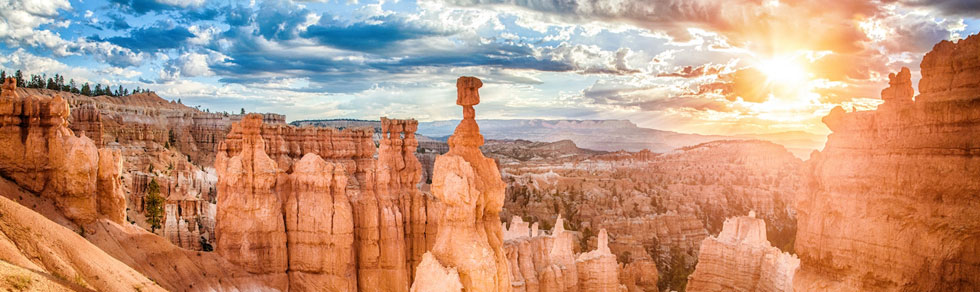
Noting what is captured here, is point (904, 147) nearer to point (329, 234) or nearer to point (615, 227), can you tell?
point (329, 234)

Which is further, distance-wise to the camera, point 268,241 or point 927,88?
point 268,241

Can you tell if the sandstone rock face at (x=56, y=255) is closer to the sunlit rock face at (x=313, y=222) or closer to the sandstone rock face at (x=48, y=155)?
the sandstone rock face at (x=48, y=155)

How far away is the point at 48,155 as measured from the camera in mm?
16375

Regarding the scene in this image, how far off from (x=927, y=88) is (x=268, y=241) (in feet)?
62.2

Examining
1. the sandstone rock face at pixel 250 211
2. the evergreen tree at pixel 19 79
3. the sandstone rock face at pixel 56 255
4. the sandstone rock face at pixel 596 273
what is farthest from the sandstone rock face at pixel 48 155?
the evergreen tree at pixel 19 79

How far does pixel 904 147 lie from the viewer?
465 inches

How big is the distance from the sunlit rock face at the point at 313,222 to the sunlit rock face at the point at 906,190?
46.8 feet

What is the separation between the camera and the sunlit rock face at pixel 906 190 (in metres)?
10.9

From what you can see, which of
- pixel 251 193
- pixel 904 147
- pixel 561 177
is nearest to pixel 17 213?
pixel 251 193

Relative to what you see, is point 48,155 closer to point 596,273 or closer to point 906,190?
point 596,273

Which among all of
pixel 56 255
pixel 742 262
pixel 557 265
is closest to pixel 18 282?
pixel 56 255

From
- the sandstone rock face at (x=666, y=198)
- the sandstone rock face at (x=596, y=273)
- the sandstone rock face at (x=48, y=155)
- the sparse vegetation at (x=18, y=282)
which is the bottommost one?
the sandstone rock face at (x=666, y=198)

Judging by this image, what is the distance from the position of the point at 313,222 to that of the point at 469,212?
10.3 m

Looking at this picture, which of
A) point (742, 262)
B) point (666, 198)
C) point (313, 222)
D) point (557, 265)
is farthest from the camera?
point (666, 198)
